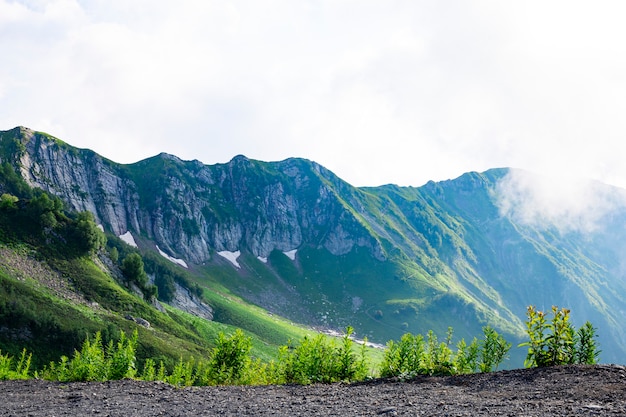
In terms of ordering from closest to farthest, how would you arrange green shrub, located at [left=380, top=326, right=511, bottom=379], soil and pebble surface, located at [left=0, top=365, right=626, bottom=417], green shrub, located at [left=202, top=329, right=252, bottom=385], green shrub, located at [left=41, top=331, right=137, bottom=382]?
soil and pebble surface, located at [left=0, top=365, right=626, bottom=417] < green shrub, located at [left=380, top=326, right=511, bottom=379] < green shrub, located at [left=41, top=331, right=137, bottom=382] < green shrub, located at [left=202, top=329, right=252, bottom=385]

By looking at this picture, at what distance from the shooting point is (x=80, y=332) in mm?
63531

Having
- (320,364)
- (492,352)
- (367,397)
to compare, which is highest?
(492,352)

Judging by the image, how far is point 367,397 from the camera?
1195 centimetres

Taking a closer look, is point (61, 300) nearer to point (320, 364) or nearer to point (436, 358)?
point (320, 364)

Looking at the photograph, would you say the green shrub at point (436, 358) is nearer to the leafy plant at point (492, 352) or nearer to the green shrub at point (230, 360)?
the leafy plant at point (492, 352)

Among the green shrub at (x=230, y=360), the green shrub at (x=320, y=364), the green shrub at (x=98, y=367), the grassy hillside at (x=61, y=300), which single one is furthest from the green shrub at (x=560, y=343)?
the grassy hillside at (x=61, y=300)

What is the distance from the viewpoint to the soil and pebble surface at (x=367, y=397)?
992 cm

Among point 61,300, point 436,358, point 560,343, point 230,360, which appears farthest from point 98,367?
point 61,300

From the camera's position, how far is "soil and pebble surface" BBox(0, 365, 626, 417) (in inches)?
391

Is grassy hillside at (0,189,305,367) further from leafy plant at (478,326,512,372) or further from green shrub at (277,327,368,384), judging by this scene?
leafy plant at (478,326,512,372)

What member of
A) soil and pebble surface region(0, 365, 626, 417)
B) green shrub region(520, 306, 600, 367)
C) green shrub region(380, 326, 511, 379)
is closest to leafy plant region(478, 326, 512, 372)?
green shrub region(380, 326, 511, 379)

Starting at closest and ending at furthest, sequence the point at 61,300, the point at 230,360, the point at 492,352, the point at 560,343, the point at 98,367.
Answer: the point at 560,343 → the point at 98,367 → the point at 492,352 → the point at 230,360 → the point at 61,300

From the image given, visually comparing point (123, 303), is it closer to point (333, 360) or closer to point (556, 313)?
point (333, 360)

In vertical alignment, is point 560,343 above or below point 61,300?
above
